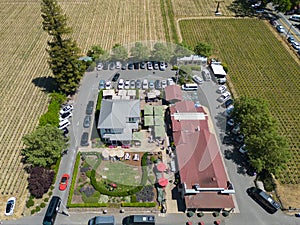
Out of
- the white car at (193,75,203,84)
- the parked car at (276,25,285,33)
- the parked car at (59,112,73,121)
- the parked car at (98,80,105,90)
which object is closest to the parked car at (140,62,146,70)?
the parked car at (98,80,105,90)

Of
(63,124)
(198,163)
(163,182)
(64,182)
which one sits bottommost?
(163,182)

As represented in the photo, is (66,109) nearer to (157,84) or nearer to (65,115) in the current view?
(65,115)

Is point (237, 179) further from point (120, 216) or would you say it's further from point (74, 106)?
point (74, 106)

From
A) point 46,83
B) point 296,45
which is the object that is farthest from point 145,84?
point 296,45

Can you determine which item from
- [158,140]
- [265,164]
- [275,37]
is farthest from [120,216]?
[275,37]

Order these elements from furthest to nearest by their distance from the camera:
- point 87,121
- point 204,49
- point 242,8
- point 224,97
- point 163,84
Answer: point 242,8 → point 204,49 → point 163,84 → point 224,97 → point 87,121
